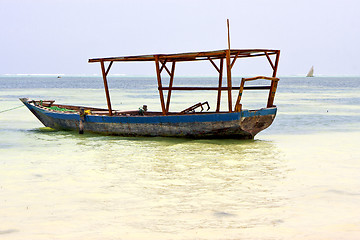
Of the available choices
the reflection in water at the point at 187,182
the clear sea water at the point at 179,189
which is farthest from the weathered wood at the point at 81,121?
the reflection in water at the point at 187,182

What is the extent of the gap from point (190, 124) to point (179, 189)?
5.49 metres

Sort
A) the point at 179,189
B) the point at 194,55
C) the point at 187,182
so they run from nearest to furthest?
1. the point at 179,189
2. the point at 187,182
3. the point at 194,55

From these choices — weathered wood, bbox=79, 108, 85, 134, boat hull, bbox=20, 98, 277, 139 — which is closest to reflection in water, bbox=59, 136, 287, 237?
boat hull, bbox=20, 98, 277, 139

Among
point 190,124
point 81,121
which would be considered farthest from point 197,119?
point 81,121

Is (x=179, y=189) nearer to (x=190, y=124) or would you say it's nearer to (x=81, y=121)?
(x=190, y=124)

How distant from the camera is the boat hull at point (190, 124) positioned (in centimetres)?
1272

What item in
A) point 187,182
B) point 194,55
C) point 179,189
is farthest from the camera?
point 194,55

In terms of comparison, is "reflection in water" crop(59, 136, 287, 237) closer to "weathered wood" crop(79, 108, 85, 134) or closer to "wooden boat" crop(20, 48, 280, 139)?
"wooden boat" crop(20, 48, 280, 139)

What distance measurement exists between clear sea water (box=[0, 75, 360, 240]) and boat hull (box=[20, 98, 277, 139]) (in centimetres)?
32

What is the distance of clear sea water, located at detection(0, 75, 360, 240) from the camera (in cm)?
577

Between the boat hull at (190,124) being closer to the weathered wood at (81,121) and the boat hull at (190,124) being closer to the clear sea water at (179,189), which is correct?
the weathered wood at (81,121)

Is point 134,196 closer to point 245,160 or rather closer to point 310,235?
point 310,235

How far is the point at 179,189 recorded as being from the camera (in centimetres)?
775

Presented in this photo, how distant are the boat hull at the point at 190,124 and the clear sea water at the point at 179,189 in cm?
32
